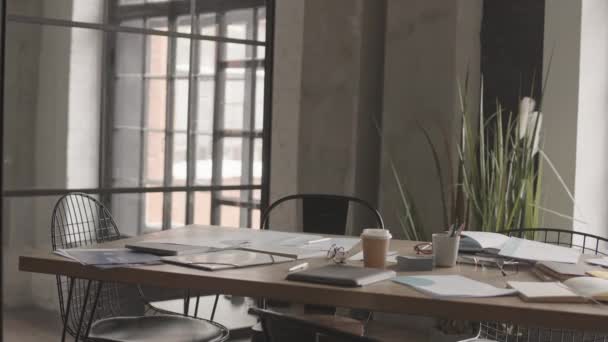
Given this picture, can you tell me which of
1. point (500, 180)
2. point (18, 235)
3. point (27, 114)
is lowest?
point (18, 235)

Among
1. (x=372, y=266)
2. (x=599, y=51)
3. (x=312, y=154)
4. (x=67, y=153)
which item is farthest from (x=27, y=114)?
(x=599, y=51)

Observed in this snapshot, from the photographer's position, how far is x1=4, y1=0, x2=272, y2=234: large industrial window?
11.5 ft

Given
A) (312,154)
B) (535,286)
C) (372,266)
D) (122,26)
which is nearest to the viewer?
(535,286)

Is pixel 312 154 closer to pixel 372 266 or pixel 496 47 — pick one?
pixel 496 47

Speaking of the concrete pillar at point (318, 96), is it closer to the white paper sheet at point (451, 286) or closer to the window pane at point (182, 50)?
the window pane at point (182, 50)

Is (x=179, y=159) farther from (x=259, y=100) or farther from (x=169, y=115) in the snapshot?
(x=259, y=100)

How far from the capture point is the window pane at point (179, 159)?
13.4ft

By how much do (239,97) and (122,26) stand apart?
0.80 meters

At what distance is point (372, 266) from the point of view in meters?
1.98

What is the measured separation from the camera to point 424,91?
4188 mm

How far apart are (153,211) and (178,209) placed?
16cm

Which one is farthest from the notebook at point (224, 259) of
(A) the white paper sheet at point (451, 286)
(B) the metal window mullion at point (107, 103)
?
(B) the metal window mullion at point (107, 103)

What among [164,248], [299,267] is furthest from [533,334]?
[164,248]

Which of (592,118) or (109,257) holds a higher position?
(592,118)
